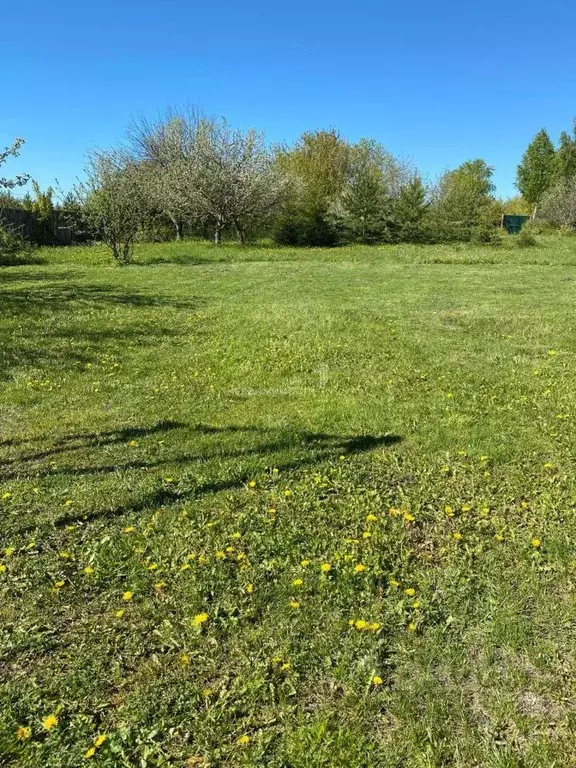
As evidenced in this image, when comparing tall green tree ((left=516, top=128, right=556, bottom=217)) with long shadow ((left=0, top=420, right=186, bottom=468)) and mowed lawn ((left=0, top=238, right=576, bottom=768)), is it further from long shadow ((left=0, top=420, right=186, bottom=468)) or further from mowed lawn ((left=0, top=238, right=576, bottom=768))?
long shadow ((left=0, top=420, right=186, bottom=468))

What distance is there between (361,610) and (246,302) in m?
10.7

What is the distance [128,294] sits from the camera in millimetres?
14164

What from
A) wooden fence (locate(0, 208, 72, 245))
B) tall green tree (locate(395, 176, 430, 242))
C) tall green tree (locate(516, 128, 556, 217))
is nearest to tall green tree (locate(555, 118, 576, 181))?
tall green tree (locate(516, 128, 556, 217))

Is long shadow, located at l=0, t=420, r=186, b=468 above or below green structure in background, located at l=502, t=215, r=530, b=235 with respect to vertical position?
below

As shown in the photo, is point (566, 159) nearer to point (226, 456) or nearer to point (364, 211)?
point (364, 211)

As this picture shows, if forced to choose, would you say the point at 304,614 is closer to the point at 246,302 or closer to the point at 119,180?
the point at 246,302

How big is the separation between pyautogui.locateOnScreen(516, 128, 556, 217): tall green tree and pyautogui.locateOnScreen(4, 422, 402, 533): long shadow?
50992mm

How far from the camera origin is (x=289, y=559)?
11.2 feet

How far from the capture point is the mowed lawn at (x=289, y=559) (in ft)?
7.63

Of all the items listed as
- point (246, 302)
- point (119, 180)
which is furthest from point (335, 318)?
point (119, 180)

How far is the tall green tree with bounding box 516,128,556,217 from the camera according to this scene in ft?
163

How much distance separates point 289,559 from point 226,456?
1.61 metres

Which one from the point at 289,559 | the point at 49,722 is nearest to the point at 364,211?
the point at 289,559

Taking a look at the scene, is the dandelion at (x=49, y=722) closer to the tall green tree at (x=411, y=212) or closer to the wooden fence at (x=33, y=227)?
the wooden fence at (x=33, y=227)
